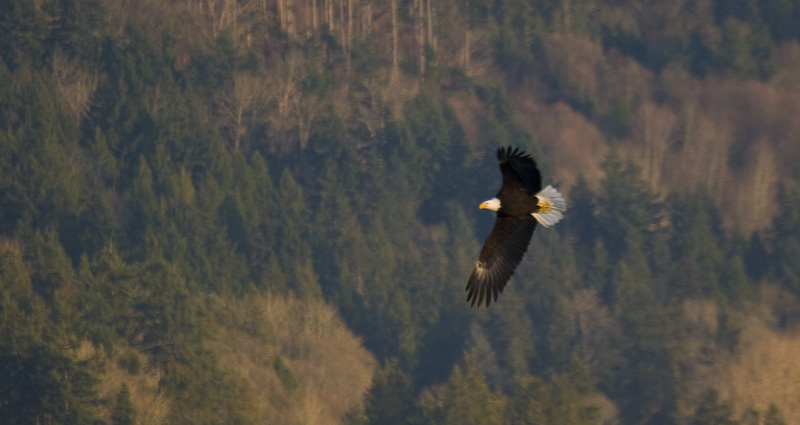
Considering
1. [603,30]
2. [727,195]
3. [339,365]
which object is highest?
[603,30]

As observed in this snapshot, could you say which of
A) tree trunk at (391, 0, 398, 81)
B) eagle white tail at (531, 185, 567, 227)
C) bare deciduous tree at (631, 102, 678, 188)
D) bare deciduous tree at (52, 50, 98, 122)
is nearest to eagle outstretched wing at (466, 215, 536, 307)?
eagle white tail at (531, 185, 567, 227)

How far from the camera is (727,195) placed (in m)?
67.5

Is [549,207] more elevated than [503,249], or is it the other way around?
[549,207]

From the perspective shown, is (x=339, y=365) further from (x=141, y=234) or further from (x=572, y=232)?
(x=572, y=232)

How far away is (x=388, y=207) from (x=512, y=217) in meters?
50.4

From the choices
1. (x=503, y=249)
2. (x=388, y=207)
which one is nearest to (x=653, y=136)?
(x=388, y=207)

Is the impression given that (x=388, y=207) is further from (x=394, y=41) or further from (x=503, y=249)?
(x=503, y=249)

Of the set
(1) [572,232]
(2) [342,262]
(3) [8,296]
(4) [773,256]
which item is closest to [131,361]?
(3) [8,296]

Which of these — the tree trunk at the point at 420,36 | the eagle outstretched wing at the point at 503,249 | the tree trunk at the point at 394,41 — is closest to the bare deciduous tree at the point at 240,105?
the tree trunk at the point at 394,41

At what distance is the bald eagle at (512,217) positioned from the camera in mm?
16359

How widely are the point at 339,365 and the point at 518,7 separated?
3032 centimetres

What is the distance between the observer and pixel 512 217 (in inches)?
688

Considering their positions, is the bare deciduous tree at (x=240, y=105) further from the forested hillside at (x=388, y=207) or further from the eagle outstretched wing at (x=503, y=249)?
the eagle outstretched wing at (x=503, y=249)

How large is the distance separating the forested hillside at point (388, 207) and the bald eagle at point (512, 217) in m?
26.6
